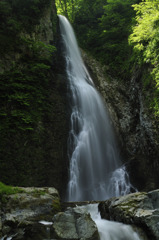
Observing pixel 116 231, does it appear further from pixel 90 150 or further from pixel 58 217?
pixel 90 150

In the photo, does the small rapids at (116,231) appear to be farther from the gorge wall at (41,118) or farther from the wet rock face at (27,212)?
the gorge wall at (41,118)

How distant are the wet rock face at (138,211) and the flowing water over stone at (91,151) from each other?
689 millimetres

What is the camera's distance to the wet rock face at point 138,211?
4016 millimetres

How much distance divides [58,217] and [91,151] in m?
5.88

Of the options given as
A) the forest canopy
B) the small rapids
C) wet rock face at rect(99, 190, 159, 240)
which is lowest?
the small rapids

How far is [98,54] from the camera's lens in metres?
16.4

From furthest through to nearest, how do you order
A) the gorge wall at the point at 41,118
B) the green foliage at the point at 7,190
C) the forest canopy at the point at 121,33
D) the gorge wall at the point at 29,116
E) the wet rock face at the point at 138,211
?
the forest canopy at the point at 121,33 → the gorge wall at the point at 41,118 → the gorge wall at the point at 29,116 → the green foliage at the point at 7,190 → the wet rock face at the point at 138,211

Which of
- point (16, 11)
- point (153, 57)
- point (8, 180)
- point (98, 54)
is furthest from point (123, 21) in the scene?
point (8, 180)

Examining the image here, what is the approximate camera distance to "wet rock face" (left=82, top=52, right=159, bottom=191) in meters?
9.12

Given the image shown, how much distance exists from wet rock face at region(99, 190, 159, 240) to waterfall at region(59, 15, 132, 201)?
2.84 metres

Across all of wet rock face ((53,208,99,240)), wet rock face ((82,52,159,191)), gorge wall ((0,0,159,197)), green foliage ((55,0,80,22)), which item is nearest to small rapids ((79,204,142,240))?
wet rock face ((53,208,99,240))

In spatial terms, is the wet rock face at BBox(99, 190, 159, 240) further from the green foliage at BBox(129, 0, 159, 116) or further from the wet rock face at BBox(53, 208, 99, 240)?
the green foliage at BBox(129, 0, 159, 116)

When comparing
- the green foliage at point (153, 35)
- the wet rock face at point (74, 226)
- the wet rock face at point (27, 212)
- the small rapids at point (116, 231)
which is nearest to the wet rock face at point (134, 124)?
the green foliage at point (153, 35)

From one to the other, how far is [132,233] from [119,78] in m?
11.6
